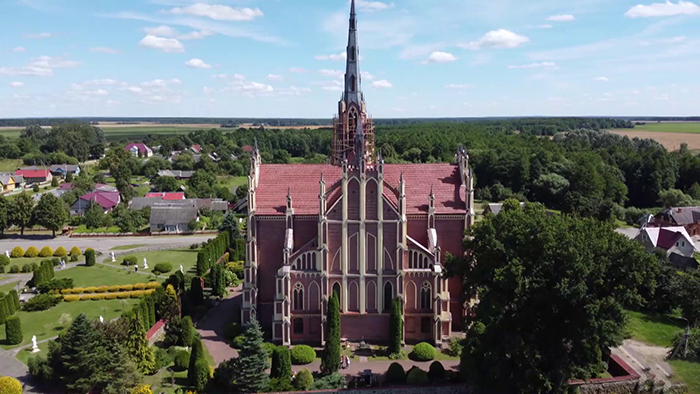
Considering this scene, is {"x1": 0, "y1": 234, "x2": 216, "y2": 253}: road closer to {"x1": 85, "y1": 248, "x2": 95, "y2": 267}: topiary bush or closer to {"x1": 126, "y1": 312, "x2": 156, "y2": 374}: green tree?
{"x1": 85, "y1": 248, "x2": 95, "y2": 267}: topiary bush

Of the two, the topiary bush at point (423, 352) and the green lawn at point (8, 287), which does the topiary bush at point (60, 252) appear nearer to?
the green lawn at point (8, 287)

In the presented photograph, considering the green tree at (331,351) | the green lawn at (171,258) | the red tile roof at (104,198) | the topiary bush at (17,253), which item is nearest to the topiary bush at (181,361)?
the green tree at (331,351)

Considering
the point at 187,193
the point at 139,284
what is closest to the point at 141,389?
the point at 139,284

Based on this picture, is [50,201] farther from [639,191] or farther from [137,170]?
[639,191]

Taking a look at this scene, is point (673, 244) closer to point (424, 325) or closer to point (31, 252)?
point (424, 325)

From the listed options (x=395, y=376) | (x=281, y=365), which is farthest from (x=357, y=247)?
(x=281, y=365)

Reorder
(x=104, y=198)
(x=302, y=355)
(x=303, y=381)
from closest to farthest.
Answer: (x=303, y=381) → (x=302, y=355) → (x=104, y=198)

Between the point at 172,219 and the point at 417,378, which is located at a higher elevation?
the point at 172,219
